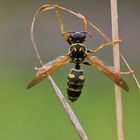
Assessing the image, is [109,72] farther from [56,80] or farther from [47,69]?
[56,80]

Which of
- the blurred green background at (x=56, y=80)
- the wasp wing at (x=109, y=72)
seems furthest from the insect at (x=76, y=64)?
the blurred green background at (x=56, y=80)

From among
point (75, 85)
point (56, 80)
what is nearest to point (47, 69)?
point (75, 85)

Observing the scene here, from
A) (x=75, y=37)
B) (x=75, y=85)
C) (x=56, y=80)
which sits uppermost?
(x=75, y=37)

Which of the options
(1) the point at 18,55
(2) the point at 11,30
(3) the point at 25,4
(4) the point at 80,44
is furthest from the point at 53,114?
(4) the point at 80,44

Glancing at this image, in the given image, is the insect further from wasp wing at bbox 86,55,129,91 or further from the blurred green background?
the blurred green background

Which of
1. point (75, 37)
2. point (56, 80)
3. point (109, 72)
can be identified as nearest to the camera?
point (109, 72)

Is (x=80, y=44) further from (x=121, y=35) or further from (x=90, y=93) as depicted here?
(x=121, y=35)

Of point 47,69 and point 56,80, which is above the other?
point 47,69
